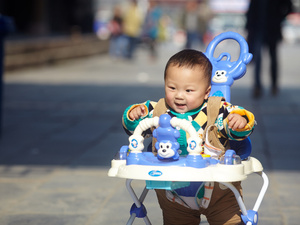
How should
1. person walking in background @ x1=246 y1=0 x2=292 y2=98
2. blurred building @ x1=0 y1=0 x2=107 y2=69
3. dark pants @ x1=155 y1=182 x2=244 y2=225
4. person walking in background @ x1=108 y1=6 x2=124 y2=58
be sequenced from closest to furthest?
dark pants @ x1=155 y1=182 x2=244 y2=225 → person walking in background @ x1=246 y1=0 x2=292 y2=98 → blurred building @ x1=0 y1=0 x2=107 y2=69 → person walking in background @ x1=108 y1=6 x2=124 y2=58

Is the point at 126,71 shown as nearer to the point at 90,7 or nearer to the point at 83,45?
→ the point at 83,45

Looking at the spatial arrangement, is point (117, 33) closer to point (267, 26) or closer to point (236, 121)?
point (267, 26)

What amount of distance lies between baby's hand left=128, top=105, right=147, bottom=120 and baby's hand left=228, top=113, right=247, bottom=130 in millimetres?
445

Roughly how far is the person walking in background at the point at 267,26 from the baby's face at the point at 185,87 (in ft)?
22.0

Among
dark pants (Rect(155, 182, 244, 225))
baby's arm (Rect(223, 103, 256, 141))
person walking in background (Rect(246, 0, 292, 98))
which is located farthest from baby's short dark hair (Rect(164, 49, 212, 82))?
person walking in background (Rect(246, 0, 292, 98))

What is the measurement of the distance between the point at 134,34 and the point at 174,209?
51.8 ft

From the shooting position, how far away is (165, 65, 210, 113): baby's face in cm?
276

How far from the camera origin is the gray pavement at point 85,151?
3.97 m

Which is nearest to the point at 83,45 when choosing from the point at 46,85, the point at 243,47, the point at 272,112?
the point at 46,85

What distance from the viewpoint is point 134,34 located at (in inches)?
727

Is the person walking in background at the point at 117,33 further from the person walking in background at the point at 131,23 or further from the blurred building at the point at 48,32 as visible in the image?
the blurred building at the point at 48,32

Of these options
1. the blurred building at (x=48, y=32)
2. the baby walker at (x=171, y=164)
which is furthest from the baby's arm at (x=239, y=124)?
the blurred building at (x=48, y=32)

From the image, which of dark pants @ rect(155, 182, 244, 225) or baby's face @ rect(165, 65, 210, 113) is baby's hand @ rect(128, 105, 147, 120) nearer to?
baby's face @ rect(165, 65, 210, 113)

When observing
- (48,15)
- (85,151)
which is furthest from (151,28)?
(85,151)
